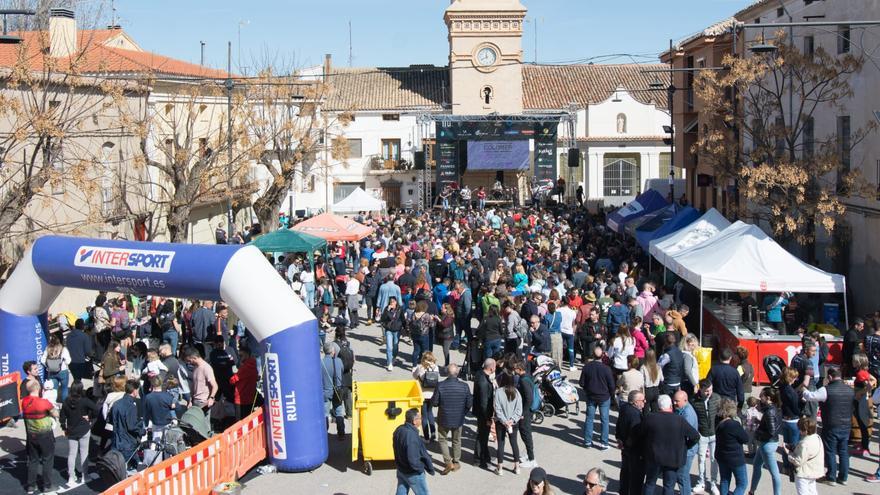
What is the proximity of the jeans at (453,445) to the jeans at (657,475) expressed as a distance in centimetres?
246

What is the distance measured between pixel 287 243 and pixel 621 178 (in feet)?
104

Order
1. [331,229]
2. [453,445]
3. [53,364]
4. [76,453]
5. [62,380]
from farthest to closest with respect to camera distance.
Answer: [331,229]
[62,380]
[53,364]
[453,445]
[76,453]

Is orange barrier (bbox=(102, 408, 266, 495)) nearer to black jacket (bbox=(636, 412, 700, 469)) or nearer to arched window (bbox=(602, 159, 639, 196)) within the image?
black jacket (bbox=(636, 412, 700, 469))

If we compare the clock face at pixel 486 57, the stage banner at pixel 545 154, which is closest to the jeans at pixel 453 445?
the stage banner at pixel 545 154

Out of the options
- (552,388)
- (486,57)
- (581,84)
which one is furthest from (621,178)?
(552,388)

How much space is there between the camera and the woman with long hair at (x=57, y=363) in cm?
1387

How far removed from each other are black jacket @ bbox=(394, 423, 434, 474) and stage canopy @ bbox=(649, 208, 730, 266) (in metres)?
11.2

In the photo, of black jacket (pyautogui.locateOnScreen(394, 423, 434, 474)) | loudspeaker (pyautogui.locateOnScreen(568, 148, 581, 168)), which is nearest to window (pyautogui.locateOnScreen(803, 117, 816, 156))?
black jacket (pyautogui.locateOnScreen(394, 423, 434, 474))

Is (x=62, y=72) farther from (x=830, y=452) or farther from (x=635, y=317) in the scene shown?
(x=830, y=452)

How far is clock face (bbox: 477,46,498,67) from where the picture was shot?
53.5m

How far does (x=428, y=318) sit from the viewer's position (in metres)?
16.3

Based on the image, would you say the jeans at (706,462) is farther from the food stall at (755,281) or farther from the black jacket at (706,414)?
the food stall at (755,281)

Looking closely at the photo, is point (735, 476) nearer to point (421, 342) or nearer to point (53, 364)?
point (421, 342)

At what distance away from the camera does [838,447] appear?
11539 millimetres
